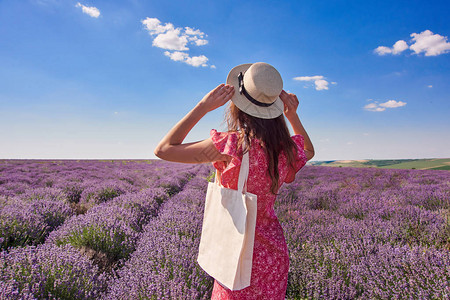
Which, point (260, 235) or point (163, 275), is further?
point (163, 275)

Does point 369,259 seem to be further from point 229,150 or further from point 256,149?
point 229,150

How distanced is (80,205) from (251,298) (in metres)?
5.47

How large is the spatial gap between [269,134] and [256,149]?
0.32 ft

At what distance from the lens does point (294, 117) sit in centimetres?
145

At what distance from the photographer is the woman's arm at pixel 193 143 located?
3.51 feet

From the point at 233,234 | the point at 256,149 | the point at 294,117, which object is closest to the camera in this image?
the point at 233,234

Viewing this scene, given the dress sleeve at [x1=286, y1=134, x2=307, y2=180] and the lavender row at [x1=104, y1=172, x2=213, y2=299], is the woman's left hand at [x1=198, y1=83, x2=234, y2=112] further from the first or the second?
the lavender row at [x1=104, y1=172, x2=213, y2=299]

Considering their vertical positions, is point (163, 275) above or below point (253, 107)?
below

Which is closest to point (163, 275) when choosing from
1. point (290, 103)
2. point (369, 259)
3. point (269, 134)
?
point (269, 134)

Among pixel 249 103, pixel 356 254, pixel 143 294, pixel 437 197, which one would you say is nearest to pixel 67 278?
pixel 143 294

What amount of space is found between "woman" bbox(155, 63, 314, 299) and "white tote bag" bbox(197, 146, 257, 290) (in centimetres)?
8

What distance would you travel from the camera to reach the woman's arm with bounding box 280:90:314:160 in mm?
1390

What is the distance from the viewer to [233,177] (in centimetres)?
110

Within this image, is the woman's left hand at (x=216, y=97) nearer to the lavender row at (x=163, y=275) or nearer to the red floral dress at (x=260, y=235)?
the red floral dress at (x=260, y=235)
